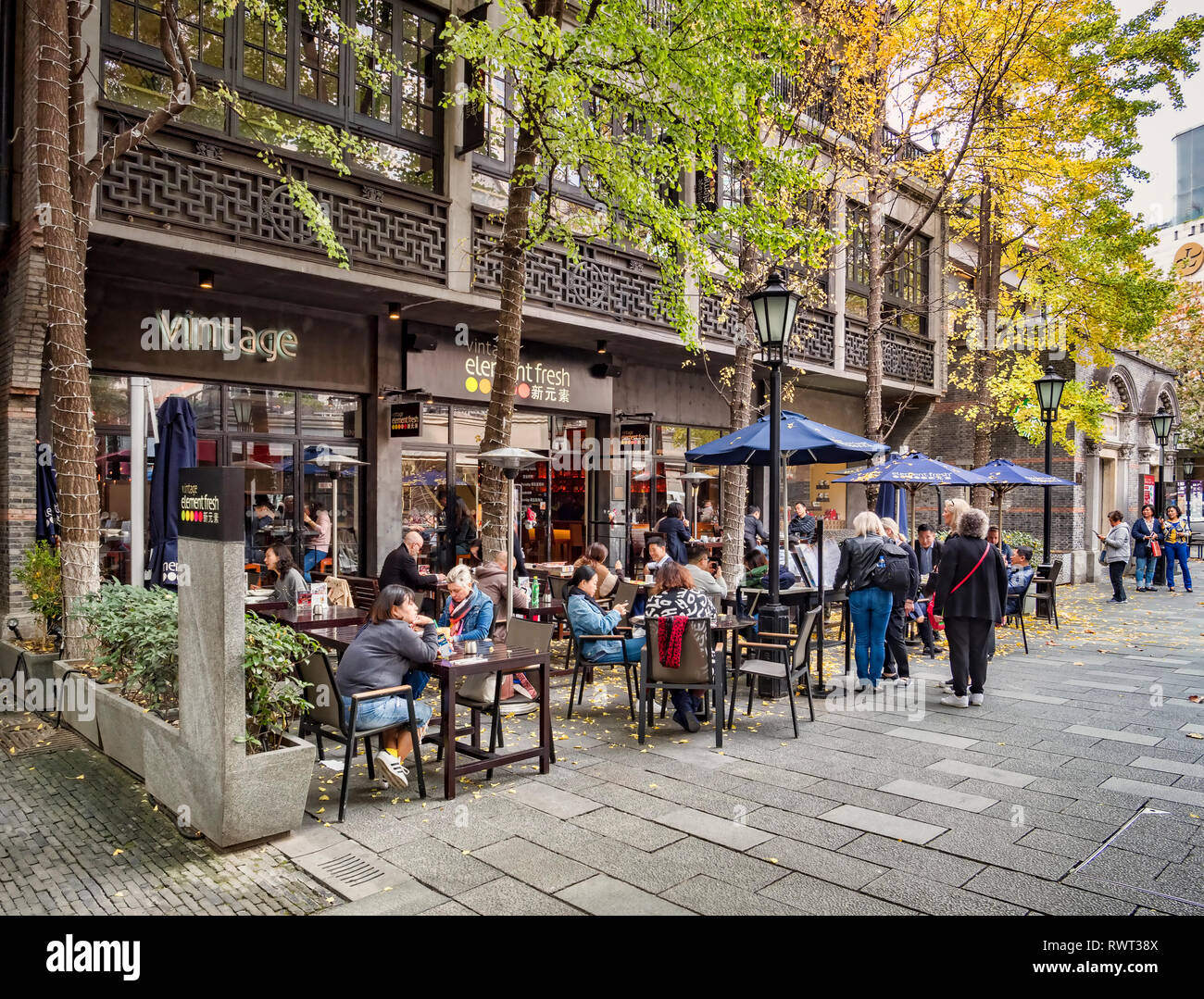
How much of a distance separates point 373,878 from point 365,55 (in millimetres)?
11382

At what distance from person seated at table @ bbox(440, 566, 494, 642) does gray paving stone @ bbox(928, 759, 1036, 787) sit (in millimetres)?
3720

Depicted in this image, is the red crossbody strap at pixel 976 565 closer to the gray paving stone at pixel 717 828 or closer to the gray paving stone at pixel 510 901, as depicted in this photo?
the gray paving stone at pixel 717 828

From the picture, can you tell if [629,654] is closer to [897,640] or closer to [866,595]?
[866,595]

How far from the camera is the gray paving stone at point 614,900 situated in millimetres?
3965

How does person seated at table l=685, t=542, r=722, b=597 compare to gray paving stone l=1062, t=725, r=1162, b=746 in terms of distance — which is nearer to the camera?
gray paving stone l=1062, t=725, r=1162, b=746

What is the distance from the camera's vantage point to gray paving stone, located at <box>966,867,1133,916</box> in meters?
4.02

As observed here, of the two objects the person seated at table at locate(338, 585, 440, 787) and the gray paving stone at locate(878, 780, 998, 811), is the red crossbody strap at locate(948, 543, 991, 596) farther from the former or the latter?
the person seated at table at locate(338, 585, 440, 787)

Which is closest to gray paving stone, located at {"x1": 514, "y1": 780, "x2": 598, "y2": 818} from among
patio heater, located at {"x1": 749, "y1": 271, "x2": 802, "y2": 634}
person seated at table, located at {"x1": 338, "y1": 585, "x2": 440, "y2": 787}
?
person seated at table, located at {"x1": 338, "y1": 585, "x2": 440, "y2": 787}

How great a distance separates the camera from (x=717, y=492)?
2050 cm

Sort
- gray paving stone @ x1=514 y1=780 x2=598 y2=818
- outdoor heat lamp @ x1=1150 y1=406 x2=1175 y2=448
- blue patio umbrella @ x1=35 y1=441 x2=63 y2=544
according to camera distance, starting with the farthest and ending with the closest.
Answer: outdoor heat lamp @ x1=1150 y1=406 x2=1175 y2=448 → blue patio umbrella @ x1=35 y1=441 x2=63 y2=544 → gray paving stone @ x1=514 y1=780 x2=598 y2=818

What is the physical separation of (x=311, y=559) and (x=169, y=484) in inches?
138

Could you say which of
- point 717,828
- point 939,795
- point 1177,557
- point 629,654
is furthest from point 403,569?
point 1177,557

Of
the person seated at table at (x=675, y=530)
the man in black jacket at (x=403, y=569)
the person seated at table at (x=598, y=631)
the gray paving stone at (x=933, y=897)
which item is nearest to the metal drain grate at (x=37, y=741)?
the man in black jacket at (x=403, y=569)

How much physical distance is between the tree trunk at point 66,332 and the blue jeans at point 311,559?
181 inches
